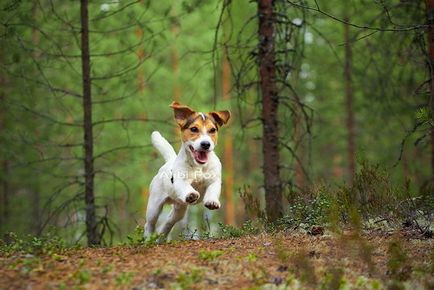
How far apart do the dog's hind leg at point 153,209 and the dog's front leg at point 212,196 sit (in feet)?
3.24

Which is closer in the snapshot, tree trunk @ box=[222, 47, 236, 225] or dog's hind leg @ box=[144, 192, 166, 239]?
dog's hind leg @ box=[144, 192, 166, 239]

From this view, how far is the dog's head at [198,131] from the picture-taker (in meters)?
6.17

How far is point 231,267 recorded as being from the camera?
183 inches

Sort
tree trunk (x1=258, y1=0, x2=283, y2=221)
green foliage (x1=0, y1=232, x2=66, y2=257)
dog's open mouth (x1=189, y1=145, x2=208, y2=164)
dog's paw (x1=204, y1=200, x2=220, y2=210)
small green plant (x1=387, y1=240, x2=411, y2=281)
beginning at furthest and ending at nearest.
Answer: tree trunk (x1=258, y1=0, x2=283, y2=221), dog's open mouth (x1=189, y1=145, x2=208, y2=164), dog's paw (x1=204, y1=200, x2=220, y2=210), green foliage (x1=0, y1=232, x2=66, y2=257), small green plant (x1=387, y1=240, x2=411, y2=281)

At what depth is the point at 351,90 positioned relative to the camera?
63.9 ft

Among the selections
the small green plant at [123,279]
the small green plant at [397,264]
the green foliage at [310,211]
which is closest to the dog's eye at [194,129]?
the green foliage at [310,211]

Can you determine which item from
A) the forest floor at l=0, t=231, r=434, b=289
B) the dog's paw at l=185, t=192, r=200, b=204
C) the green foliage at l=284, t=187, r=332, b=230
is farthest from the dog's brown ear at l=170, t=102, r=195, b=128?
the green foliage at l=284, t=187, r=332, b=230

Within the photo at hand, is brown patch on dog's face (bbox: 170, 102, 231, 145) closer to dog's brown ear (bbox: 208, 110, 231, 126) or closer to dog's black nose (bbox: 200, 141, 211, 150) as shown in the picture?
dog's brown ear (bbox: 208, 110, 231, 126)

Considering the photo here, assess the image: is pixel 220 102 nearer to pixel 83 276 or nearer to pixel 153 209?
pixel 153 209

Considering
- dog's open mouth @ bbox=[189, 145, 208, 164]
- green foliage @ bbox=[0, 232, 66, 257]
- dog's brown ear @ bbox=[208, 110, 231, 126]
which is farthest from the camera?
dog's brown ear @ bbox=[208, 110, 231, 126]

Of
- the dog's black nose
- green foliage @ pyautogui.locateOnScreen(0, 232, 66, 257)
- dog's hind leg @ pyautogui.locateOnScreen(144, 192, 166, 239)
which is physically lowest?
green foliage @ pyautogui.locateOnScreen(0, 232, 66, 257)

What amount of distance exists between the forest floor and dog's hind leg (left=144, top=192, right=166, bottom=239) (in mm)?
1715

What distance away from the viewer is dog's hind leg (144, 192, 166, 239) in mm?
7238

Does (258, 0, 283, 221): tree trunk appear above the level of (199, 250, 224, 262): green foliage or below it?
above
